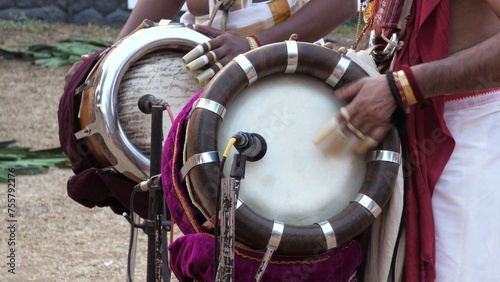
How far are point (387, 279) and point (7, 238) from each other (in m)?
3.20

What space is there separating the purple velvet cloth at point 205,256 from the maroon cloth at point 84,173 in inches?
23.0

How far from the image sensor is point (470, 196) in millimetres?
1583

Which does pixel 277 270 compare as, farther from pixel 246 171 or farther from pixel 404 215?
pixel 404 215

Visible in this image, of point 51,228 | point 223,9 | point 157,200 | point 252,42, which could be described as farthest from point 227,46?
point 51,228

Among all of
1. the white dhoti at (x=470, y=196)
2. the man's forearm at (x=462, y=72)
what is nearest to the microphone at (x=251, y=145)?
the man's forearm at (x=462, y=72)

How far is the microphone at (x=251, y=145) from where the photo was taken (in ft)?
4.42

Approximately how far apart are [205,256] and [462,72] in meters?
0.70

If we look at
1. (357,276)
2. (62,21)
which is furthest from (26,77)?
(357,276)

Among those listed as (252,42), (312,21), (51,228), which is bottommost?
(51,228)

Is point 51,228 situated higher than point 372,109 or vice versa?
point 372,109

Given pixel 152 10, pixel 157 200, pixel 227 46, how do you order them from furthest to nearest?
pixel 152 10, pixel 227 46, pixel 157 200

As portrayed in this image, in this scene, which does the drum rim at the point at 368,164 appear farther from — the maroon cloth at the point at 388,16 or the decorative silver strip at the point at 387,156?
the maroon cloth at the point at 388,16

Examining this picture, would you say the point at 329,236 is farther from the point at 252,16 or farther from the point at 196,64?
the point at 252,16

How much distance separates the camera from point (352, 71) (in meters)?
1.51
